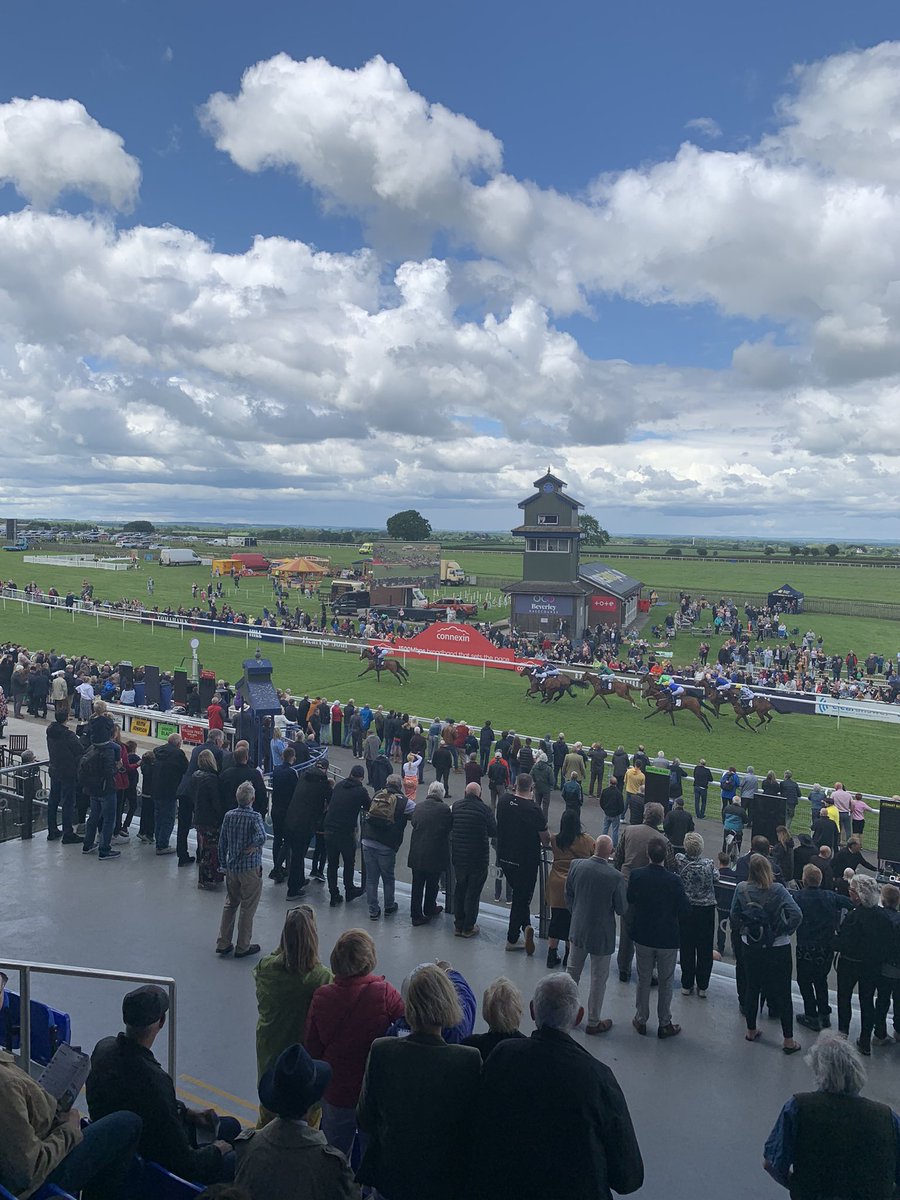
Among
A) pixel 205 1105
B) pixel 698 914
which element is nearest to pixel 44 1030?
pixel 205 1105

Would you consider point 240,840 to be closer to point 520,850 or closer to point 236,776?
point 236,776

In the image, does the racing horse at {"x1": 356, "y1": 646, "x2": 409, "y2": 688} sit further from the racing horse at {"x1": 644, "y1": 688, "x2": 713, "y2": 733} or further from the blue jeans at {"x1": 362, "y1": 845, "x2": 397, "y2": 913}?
the blue jeans at {"x1": 362, "y1": 845, "x2": 397, "y2": 913}

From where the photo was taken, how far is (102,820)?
343 inches

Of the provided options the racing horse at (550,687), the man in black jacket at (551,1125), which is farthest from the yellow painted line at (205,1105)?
the racing horse at (550,687)

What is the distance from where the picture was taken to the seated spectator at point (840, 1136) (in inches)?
118

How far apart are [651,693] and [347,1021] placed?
74.2 ft

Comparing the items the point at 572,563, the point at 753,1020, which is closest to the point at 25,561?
the point at 572,563

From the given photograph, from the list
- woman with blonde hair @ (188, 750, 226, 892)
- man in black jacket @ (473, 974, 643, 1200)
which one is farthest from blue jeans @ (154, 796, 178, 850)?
man in black jacket @ (473, 974, 643, 1200)

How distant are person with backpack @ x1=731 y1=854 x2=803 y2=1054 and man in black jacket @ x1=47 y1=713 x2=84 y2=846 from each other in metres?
6.94

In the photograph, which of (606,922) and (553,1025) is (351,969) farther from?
(606,922)

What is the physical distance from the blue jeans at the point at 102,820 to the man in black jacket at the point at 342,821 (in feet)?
8.60

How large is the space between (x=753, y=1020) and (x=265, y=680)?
12947 mm

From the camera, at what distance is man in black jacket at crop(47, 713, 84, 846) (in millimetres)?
8859

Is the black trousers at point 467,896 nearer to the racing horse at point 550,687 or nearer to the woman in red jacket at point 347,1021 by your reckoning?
the woman in red jacket at point 347,1021
